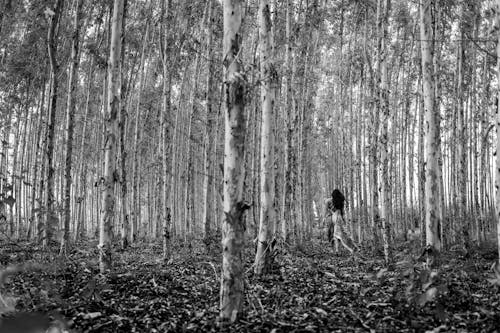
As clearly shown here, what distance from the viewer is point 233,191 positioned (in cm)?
423

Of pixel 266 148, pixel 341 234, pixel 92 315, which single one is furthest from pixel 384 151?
pixel 92 315

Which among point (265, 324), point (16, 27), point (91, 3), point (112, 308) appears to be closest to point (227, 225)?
point (265, 324)

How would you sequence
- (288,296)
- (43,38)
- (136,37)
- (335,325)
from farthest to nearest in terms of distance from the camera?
1. (136,37)
2. (43,38)
3. (288,296)
4. (335,325)

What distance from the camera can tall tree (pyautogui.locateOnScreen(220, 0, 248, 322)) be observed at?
4.14 metres

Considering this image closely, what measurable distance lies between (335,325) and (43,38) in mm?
16047

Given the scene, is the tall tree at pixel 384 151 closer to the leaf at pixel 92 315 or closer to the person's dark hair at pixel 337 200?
the person's dark hair at pixel 337 200

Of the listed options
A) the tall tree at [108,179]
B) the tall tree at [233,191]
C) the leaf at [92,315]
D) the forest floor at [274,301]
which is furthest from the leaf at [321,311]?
the tall tree at [108,179]

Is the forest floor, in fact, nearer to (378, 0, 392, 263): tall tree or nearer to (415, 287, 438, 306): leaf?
(415, 287, 438, 306): leaf

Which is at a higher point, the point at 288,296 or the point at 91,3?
the point at 91,3

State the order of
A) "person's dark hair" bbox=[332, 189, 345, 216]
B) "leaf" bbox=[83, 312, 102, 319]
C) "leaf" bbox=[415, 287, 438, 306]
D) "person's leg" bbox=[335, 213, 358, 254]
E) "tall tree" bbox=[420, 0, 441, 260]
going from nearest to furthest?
"leaf" bbox=[415, 287, 438, 306], "leaf" bbox=[83, 312, 102, 319], "tall tree" bbox=[420, 0, 441, 260], "person's leg" bbox=[335, 213, 358, 254], "person's dark hair" bbox=[332, 189, 345, 216]

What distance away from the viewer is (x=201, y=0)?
43.0ft

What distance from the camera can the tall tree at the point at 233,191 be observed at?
4145 mm

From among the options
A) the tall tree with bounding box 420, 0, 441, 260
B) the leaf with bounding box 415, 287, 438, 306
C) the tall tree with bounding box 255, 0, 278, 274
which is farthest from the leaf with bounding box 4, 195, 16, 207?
the tall tree with bounding box 420, 0, 441, 260

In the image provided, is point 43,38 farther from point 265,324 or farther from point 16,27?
point 265,324
